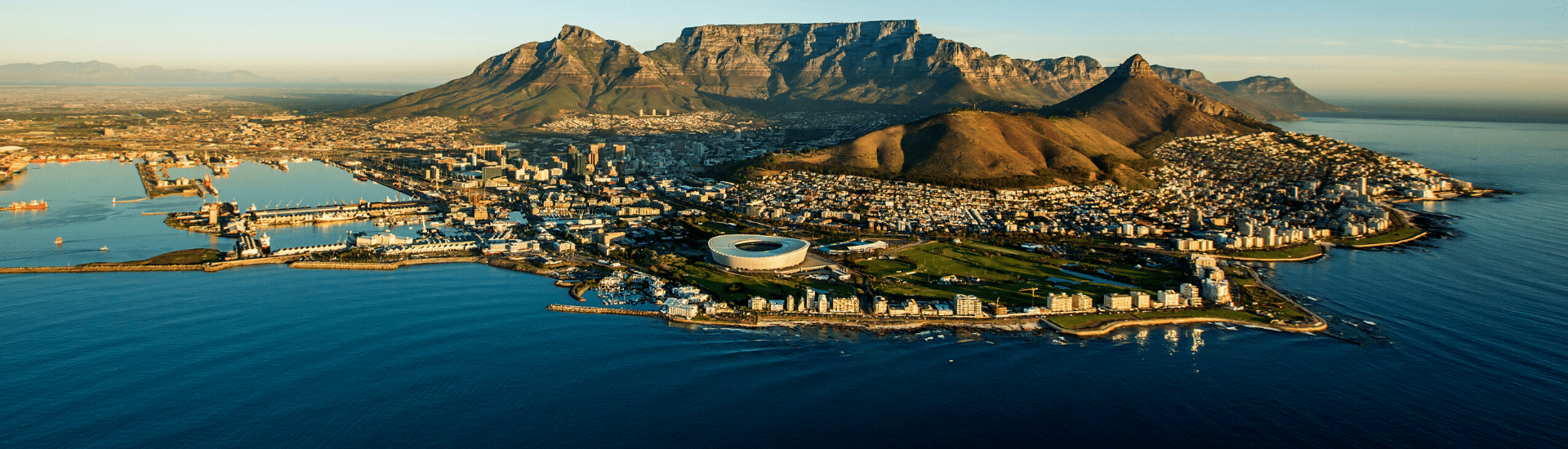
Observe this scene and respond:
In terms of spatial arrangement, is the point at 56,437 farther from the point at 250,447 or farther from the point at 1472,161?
the point at 1472,161

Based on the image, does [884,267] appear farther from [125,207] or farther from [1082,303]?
[125,207]

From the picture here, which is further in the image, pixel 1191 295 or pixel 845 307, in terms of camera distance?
pixel 1191 295

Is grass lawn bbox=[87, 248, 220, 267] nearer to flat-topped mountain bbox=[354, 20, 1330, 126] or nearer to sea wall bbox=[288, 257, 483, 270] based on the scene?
sea wall bbox=[288, 257, 483, 270]

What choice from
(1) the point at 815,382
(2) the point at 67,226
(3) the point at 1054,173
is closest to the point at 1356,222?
(3) the point at 1054,173

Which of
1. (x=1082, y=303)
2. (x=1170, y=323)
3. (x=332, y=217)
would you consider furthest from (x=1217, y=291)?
(x=332, y=217)

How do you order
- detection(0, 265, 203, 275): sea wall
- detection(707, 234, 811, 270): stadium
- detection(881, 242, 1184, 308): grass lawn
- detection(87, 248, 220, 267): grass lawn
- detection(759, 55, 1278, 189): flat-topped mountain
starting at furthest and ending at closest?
detection(759, 55, 1278, 189): flat-topped mountain
detection(87, 248, 220, 267): grass lawn
detection(707, 234, 811, 270): stadium
detection(0, 265, 203, 275): sea wall
detection(881, 242, 1184, 308): grass lawn

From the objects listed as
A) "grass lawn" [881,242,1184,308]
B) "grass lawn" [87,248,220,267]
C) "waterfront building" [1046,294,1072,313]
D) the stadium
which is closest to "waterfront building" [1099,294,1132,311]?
"grass lawn" [881,242,1184,308]
